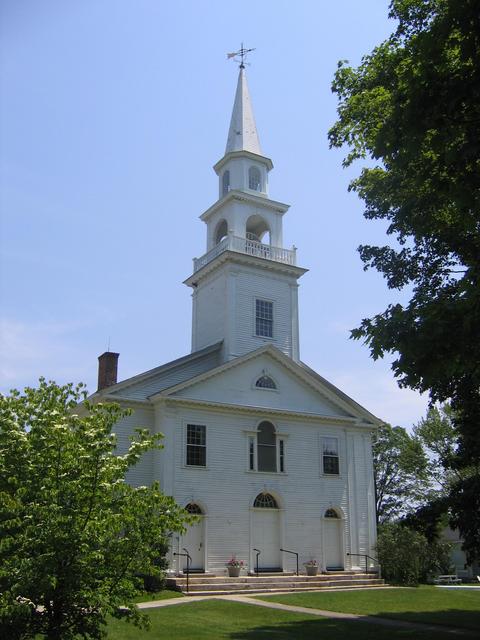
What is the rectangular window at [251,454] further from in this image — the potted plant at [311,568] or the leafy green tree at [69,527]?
the leafy green tree at [69,527]

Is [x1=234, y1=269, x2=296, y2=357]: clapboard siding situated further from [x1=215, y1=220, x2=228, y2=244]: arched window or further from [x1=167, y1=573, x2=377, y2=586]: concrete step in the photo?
[x1=167, y1=573, x2=377, y2=586]: concrete step

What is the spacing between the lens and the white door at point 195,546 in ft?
82.5

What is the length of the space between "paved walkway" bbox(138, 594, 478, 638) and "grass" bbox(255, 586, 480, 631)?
425 millimetres

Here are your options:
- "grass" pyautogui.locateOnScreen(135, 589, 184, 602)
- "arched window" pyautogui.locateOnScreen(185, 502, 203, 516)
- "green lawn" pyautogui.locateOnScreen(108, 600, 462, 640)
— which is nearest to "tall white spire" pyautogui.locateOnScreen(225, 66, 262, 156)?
"arched window" pyautogui.locateOnScreen(185, 502, 203, 516)

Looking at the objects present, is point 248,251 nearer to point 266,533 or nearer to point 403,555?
point 266,533

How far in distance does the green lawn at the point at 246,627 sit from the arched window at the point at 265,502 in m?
9.66

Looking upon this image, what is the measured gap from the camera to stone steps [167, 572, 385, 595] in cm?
2268

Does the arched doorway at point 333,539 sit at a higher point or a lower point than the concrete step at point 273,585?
higher

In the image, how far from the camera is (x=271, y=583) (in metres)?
24.4

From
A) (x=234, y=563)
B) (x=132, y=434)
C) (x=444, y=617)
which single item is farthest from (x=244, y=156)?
(x=444, y=617)

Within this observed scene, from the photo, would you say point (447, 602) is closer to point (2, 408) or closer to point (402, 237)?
point (402, 237)

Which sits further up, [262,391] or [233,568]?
[262,391]

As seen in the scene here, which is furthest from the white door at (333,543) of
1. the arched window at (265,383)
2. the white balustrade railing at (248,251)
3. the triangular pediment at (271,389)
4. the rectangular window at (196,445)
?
the white balustrade railing at (248,251)

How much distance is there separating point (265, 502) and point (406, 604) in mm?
9166
